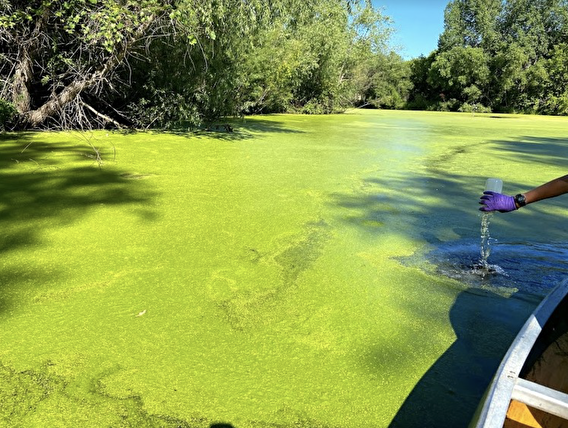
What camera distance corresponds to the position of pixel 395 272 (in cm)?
221

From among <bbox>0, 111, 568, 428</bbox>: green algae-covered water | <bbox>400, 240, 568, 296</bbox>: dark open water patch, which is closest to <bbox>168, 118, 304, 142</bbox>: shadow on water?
<bbox>0, 111, 568, 428</bbox>: green algae-covered water

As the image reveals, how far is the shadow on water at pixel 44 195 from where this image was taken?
215cm

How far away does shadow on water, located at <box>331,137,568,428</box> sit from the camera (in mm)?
1316

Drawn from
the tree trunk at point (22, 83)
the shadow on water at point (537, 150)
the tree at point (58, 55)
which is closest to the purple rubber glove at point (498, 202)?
the shadow on water at point (537, 150)

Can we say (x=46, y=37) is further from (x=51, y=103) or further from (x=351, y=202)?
(x=351, y=202)

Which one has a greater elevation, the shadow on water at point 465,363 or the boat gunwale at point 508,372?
the boat gunwale at point 508,372

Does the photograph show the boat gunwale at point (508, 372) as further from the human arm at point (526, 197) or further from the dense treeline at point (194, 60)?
the dense treeline at point (194, 60)

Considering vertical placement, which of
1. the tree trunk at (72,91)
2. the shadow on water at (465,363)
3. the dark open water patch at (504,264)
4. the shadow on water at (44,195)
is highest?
the tree trunk at (72,91)

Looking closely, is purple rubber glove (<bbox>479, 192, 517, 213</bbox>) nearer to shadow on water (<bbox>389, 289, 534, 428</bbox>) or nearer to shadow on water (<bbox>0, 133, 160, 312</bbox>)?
shadow on water (<bbox>389, 289, 534, 428</bbox>)

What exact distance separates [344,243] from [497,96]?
1060 inches

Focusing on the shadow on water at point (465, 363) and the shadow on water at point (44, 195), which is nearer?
the shadow on water at point (465, 363)

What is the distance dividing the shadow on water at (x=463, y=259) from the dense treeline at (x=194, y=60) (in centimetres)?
280

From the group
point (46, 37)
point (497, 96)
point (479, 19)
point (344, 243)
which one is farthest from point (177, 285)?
point (479, 19)

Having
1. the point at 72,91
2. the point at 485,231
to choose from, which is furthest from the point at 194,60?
the point at 485,231
